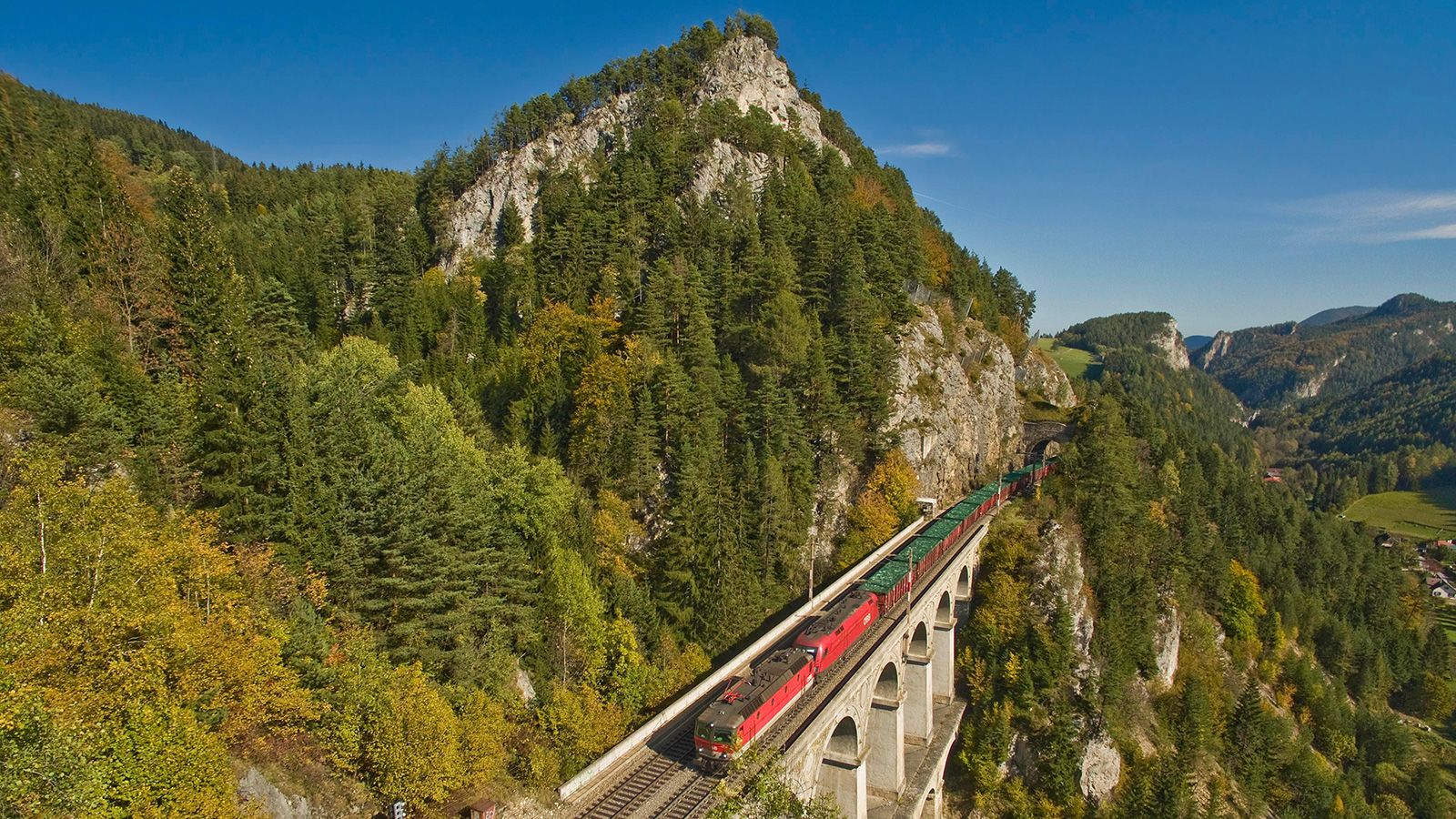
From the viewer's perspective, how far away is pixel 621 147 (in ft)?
288

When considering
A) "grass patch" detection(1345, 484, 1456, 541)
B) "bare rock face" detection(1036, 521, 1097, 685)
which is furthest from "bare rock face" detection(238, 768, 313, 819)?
"grass patch" detection(1345, 484, 1456, 541)

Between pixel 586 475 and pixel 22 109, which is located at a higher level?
pixel 22 109

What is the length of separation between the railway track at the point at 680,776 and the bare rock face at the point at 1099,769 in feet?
A: 93.4

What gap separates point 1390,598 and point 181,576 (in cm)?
15105

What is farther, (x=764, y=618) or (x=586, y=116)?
(x=586, y=116)

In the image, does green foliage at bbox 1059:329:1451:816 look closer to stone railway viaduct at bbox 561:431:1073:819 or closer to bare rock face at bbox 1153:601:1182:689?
bare rock face at bbox 1153:601:1182:689

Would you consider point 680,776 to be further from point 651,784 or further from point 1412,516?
point 1412,516

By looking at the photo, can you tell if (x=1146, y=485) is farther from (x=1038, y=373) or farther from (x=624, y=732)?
(x=624, y=732)

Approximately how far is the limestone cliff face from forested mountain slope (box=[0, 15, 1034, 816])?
0.66m

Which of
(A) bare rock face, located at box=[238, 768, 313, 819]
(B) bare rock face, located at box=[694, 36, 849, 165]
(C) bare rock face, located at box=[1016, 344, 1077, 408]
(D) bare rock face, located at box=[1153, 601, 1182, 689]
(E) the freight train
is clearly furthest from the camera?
(C) bare rock face, located at box=[1016, 344, 1077, 408]

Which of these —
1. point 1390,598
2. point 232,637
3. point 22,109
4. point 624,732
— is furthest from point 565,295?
point 1390,598

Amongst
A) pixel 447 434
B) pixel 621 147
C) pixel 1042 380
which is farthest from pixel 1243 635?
pixel 621 147

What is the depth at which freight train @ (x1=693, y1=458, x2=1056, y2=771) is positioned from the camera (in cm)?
2836

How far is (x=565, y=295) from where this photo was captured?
65938 millimetres
